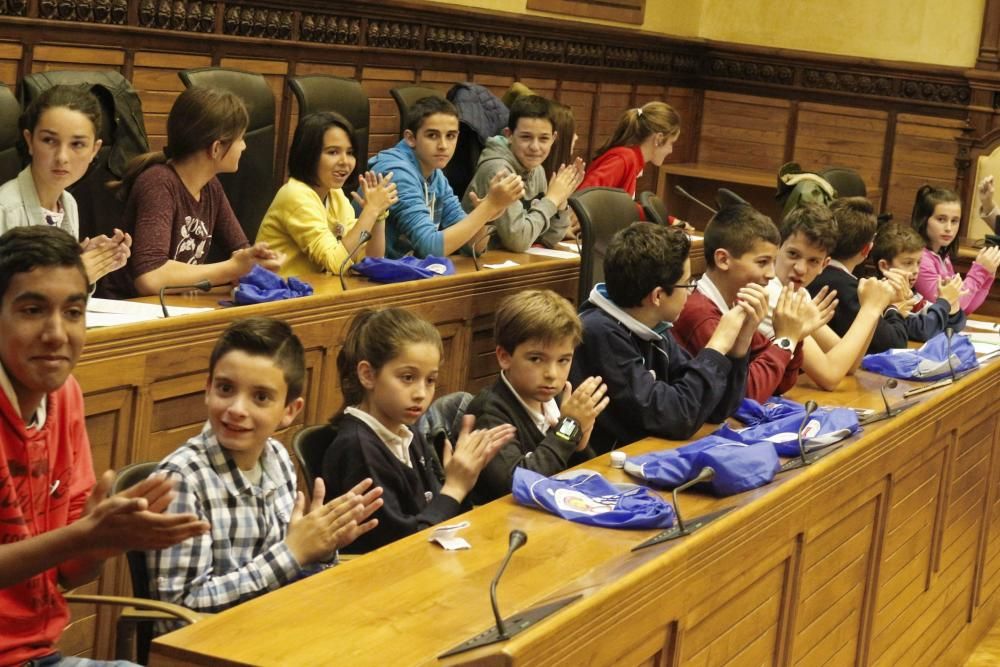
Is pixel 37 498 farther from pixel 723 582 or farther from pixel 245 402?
pixel 723 582

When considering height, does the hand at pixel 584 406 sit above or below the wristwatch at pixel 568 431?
above

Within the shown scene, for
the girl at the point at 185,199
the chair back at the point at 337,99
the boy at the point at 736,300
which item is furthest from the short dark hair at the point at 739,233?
the chair back at the point at 337,99

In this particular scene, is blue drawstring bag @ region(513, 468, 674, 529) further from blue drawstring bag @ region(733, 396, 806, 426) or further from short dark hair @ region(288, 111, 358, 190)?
short dark hair @ region(288, 111, 358, 190)

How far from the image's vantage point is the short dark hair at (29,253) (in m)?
2.18

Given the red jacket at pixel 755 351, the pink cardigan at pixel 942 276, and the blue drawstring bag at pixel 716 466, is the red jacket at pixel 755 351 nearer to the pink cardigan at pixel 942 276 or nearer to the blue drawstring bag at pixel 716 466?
the blue drawstring bag at pixel 716 466

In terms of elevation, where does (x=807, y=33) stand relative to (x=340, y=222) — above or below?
above

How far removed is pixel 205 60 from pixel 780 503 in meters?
3.89

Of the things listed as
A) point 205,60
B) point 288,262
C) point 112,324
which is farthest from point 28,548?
point 205,60

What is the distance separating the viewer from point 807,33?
995 cm

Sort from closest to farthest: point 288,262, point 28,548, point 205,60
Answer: point 28,548 → point 288,262 → point 205,60

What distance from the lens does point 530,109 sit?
564 centimetres

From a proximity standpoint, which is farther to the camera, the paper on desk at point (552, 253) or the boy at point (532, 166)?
the boy at point (532, 166)

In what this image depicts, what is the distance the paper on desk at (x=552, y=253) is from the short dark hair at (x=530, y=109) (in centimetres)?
52

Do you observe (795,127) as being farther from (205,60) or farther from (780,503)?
(780,503)
